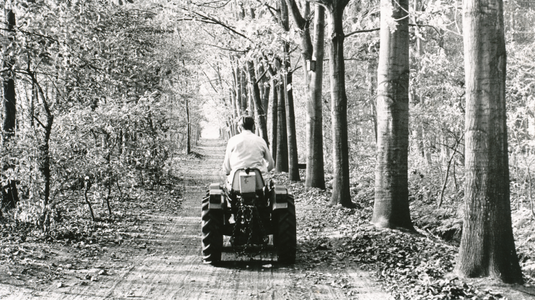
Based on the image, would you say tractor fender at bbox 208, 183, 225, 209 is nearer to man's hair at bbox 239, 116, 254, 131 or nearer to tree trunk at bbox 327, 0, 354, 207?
man's hair at bbox 239, 116, 254, 131

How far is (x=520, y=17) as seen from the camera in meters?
28.7

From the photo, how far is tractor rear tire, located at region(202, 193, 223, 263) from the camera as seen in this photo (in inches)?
311

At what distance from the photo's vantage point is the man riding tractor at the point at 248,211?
7.82 metres

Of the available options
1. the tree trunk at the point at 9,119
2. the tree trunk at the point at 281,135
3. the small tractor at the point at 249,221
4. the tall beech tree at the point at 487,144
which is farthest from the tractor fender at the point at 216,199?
the tree trunk at the point at 281,135

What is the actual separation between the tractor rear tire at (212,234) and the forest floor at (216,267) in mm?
203

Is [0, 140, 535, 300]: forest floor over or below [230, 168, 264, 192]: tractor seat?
below

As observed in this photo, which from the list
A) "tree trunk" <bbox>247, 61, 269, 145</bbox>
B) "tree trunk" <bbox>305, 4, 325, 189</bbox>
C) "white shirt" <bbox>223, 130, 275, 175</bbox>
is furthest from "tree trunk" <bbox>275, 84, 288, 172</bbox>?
"white shirt" <bbox>223, 130, 275, 175</bbox>

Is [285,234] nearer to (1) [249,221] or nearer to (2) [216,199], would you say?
(1) [249,221]

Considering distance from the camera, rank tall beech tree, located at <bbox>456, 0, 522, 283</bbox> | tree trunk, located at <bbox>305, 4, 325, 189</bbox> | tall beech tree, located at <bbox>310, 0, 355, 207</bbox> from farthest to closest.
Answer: tree trunk, located at <bbox>305, 4, 325, 189</bbox>, tall beech tree, located at <bbox>310, 0, 355, 207</bbox>, tall beech tree, located at <bbox>456, 0, 522, 283</bbox>

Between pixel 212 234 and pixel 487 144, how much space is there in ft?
14.3

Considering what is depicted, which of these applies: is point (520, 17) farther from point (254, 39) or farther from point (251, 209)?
point (251, 209)

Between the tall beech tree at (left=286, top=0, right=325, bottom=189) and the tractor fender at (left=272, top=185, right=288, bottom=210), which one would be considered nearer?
the tractor fender at (left=272, top=185, right=288, bottom=210)

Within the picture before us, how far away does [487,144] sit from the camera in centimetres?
599

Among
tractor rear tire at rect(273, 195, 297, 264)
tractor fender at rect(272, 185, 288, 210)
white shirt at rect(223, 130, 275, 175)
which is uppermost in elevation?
white shirt at rect(223, 130, 275, 175)
